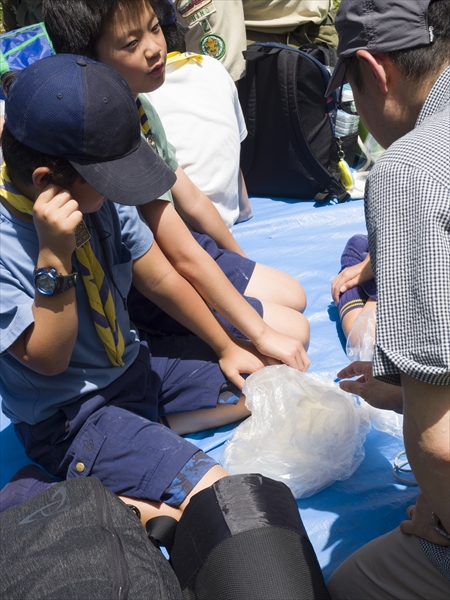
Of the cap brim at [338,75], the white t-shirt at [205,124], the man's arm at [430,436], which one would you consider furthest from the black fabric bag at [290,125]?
the man's arm at [430,436]

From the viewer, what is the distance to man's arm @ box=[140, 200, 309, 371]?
6.48 ft

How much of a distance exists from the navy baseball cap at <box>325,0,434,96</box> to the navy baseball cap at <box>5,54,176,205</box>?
503 mm

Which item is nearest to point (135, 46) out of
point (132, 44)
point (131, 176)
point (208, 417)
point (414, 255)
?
point (132, 44)

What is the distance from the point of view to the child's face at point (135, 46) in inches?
73.8

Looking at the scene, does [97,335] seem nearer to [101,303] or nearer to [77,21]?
[101,303]

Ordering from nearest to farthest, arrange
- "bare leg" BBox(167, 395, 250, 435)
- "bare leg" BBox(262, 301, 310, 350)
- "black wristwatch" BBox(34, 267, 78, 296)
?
"black wristwatch" BBox(34, 267, 78, 296) < "bare leg" BBox(167, 395, 250, 435) < "bare leg" BBox(262, 301, 310, 350)

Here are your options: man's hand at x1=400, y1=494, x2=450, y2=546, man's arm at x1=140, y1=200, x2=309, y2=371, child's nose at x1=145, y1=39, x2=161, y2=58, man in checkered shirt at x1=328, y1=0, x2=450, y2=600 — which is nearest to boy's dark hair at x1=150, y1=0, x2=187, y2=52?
child's nose at x1=145, y1=39, x2=161, y2=58

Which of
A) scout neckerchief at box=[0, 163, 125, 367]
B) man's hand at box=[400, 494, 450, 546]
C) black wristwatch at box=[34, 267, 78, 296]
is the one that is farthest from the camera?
scout neckerchief at box=[0, 163, 125, 367]

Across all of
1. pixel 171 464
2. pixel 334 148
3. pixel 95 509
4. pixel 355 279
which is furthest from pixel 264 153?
pixel 95 509

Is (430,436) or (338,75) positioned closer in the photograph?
(430,436)

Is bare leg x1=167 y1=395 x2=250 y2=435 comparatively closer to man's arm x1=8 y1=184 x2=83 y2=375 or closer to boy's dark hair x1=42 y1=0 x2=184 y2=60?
man's arm x1=8 y1=184 x2=83 y2=375

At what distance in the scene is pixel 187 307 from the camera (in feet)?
6.28

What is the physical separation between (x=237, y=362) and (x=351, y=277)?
585 millimetres

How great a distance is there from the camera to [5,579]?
1132 mm
